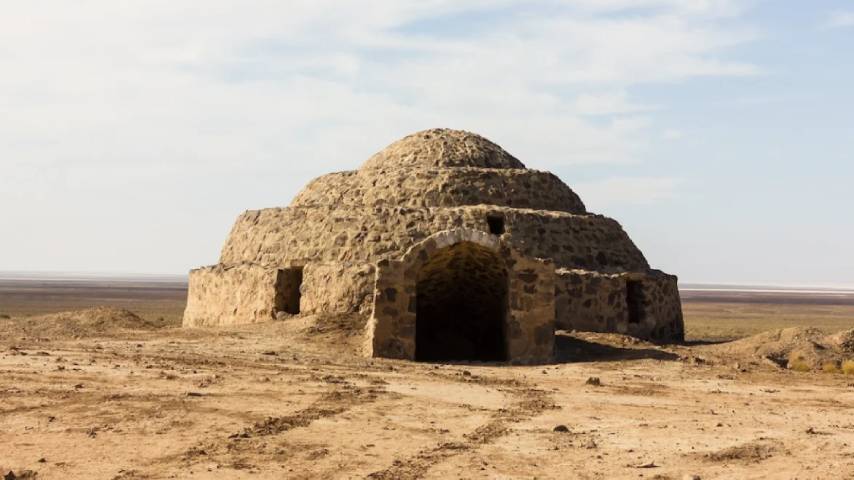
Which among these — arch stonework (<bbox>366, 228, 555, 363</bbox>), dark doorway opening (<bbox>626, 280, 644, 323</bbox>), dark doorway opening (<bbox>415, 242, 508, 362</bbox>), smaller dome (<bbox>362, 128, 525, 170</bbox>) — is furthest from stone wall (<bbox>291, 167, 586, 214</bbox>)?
arch stonework (<bbox>366, 228, 555, 363</bbox>)

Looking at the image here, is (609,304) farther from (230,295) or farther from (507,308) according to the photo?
(230,295)

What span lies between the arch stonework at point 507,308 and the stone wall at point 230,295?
363 cm

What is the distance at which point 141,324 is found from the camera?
22.8m

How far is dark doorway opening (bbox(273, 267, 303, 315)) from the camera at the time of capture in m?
19.4

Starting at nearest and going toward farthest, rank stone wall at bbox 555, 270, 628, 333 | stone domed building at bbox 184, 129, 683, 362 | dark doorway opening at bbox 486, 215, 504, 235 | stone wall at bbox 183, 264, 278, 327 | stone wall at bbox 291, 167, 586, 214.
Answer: stone domed building at bbox 184, 129, 683, 362
stone wall at bbox 555, 270, 628, 333
stone wall at bbox 183, 264, 278, 327
dark doorway opening at bbox 486, 215, 504, 235
stone wall at bbox 291, 167, 586, 214

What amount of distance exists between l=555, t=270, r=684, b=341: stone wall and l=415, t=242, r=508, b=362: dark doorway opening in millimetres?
1427

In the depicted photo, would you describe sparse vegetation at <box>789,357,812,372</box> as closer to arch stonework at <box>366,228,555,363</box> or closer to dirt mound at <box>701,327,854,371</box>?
dirt mound at <box>701,327,854,371</box>

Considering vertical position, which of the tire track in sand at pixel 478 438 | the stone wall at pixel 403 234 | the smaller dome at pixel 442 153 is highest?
the smaller dome at pixel 442 153

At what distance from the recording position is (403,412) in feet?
34.5

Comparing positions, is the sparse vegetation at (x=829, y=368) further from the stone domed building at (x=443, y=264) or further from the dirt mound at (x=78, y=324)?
the dirt mound at (x=78, y=324)

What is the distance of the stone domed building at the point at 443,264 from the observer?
1675cm

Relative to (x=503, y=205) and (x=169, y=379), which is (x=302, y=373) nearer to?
(x=169, y=379)

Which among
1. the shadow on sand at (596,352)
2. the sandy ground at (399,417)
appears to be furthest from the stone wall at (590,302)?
the sandy ground at (399,417)

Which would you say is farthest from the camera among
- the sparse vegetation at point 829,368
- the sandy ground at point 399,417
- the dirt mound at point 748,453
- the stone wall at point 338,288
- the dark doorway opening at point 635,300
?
the dark doorway opening at point 635,300
